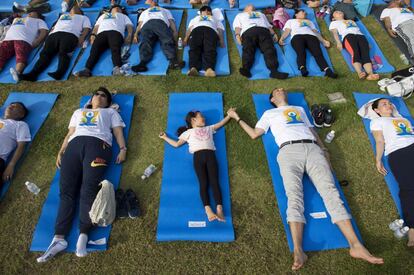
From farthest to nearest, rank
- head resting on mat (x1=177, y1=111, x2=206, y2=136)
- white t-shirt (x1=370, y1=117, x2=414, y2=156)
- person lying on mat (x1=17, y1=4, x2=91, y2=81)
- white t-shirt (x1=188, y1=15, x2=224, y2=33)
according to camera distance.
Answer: white t-shirt (x1=188, y1=15, x2=224, y2=33) → person lying on mat (x1=17, y1=4, x2=91, y2=81) → head resting on mat (x1=177, y1=111, x2=206, y2=136) → white t-shirt (x1=370, y1=117, x2=414, y2=156)

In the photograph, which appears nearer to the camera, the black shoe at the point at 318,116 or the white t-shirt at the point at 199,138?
the white t-shirt at the point at 199,138

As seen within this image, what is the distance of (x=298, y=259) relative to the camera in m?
4.01

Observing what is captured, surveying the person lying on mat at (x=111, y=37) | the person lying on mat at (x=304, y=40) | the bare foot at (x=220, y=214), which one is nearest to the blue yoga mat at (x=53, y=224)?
the bare foot at (x=220, y=214)

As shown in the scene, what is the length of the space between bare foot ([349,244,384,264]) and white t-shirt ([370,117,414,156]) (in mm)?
2072

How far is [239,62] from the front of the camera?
7297 mm

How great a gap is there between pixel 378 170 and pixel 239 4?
261 inches

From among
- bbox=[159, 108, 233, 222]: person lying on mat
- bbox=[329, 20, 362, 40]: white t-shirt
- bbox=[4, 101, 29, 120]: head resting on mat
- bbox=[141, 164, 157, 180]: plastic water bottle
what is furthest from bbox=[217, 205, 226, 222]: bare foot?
bbox=[329, 20, 362, 40]: white t-shirt

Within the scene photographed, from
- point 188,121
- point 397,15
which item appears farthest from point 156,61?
point 397,15

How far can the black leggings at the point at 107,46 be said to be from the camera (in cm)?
700

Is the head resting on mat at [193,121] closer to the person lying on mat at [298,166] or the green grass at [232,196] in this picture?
the green grass at [232,196]

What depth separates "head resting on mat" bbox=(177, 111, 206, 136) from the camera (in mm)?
5491

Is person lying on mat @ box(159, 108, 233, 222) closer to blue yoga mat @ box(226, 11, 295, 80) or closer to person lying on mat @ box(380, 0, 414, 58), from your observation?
blue yoga mat @ box(226, 11, 295, 80)

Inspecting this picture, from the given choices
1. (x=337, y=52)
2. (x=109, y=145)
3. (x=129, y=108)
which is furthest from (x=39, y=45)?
(x=337, y=52)

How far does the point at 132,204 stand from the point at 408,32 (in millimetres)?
8243
